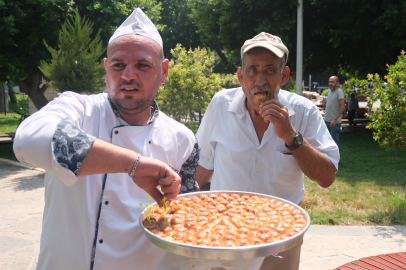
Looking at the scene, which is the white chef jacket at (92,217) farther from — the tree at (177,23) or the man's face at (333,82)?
the tree at (177,23)

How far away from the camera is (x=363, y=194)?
6.89m

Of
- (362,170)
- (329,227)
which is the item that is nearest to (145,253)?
(329,227)

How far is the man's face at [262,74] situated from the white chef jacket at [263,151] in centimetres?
22

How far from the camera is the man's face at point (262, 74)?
2.53 metres

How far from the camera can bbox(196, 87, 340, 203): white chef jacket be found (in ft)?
8.63

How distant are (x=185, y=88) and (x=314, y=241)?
4.83m

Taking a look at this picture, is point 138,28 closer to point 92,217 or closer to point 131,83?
point 131,83

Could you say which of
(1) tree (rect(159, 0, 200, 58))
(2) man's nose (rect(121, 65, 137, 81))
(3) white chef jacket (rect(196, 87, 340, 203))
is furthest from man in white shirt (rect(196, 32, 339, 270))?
(1) tree (rect(159, 0, 200, 58))

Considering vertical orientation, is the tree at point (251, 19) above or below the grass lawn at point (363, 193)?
above

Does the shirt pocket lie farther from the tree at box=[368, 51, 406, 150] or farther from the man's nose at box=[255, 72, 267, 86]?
the tree at box=[368, 51, 406, 150]

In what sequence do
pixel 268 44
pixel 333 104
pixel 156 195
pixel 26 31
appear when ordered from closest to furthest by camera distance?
pixel 156 195 < pixel 268 44 < pixel 333 104 < pixel 26 31

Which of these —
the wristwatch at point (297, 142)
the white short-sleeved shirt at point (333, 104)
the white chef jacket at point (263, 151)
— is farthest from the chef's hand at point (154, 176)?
the white short-sleeved shirt at point (333, 104)

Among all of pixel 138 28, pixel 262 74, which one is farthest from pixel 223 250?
pixel 262 74

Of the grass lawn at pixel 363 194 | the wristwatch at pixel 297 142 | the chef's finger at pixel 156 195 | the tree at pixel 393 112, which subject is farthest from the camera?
the tree at pixel 393 112
